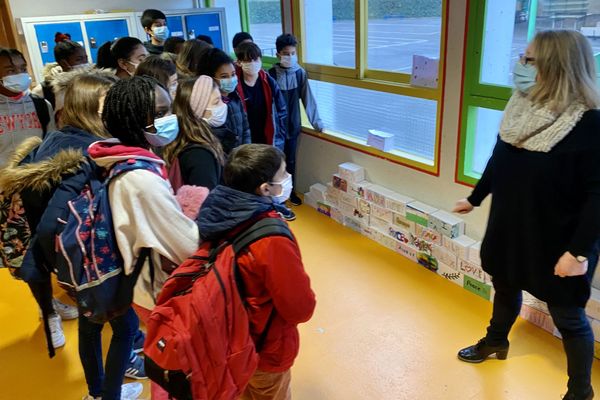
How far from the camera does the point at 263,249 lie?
121 centimetres

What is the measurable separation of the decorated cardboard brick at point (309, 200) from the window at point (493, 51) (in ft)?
4.75

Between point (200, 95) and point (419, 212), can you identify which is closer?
point (200, 95)

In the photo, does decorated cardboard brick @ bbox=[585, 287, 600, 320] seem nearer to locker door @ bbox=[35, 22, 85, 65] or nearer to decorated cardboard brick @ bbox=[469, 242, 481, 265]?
decorated cardboard brick @ bbox=[469, 242, 481, 265]

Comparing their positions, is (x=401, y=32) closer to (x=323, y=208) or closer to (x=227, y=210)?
(x=323, y=208)

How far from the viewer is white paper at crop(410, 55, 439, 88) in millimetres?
2734

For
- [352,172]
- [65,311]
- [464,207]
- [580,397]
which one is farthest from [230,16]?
[580,397]

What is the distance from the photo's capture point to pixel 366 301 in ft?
8.59

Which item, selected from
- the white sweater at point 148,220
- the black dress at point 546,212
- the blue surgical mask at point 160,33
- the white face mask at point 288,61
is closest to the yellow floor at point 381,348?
the black dress at point 546,212

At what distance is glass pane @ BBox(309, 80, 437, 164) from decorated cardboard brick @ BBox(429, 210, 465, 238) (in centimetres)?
39

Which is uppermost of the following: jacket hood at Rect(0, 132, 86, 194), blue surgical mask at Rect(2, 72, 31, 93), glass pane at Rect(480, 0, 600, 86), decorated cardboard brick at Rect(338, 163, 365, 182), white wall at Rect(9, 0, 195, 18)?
white wall at Rect(9, 0, 195, 18)

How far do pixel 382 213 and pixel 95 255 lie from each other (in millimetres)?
2115

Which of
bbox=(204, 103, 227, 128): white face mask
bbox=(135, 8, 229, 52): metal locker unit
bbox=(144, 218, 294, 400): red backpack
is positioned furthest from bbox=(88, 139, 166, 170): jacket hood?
bbox=(135, 8, 229, 52): metal locker unit

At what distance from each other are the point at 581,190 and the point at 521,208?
194mm

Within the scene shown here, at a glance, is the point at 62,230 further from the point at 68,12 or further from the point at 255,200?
the point at 68,12
